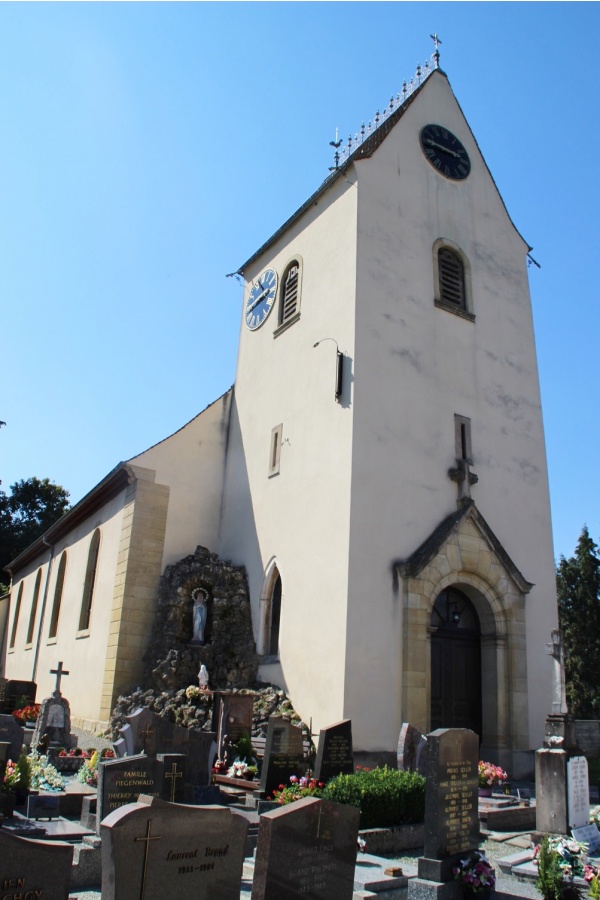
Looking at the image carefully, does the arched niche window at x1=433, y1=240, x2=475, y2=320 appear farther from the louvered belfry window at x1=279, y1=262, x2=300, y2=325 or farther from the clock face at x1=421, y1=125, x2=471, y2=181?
the louvered belfry window at x1=279, y1=262, x2=300, y2=325

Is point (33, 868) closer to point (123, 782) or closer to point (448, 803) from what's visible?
point (123, 782)

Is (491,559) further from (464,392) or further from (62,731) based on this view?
(62,731)

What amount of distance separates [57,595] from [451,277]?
16570 millimetres

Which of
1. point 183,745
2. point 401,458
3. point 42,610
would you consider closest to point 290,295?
point 401,458

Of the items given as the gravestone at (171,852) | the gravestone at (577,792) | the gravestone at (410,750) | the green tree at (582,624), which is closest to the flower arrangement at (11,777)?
the gravestone at (171,852)

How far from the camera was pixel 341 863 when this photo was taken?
5863 millimetres

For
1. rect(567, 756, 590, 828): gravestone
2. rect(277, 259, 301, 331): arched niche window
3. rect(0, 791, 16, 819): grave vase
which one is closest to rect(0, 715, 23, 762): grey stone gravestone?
rect(0, 791, 16, 819): grave vase

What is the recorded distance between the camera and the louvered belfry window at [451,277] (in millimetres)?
18125

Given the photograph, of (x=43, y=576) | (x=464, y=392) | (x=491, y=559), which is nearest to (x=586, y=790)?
(x=491, y=559)

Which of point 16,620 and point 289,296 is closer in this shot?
point 289,296

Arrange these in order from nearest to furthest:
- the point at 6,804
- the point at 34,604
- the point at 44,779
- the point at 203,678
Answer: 1. the point at 6,804
2. the point at 44,779
3. the point at 203,678
4. the point at 34,604

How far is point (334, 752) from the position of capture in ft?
35.9

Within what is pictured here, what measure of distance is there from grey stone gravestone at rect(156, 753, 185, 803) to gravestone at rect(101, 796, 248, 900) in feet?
11.3

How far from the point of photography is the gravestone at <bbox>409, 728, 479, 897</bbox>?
6.98 meters
